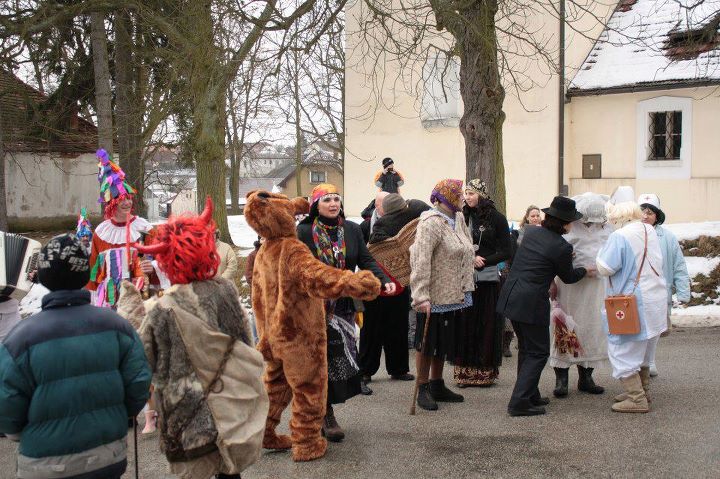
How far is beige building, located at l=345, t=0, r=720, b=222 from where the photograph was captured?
766 inches

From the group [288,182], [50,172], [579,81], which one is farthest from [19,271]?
[288,182]

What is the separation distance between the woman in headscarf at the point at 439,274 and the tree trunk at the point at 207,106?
615 centimetres

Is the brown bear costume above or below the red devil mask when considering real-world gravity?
below

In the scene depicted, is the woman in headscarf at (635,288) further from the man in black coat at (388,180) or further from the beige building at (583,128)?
the beige building at (583,128)

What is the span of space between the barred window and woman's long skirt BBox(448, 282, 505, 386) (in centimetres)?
1435

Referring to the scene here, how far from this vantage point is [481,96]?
10.9 meters

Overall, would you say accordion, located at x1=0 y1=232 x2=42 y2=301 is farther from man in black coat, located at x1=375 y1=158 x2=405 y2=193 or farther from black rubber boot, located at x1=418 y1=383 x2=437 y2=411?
man in black coat, located at x1=375 y1=158 x2=405 y2=193

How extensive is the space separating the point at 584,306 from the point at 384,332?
1.94 m

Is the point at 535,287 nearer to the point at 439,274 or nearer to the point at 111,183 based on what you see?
the point at 439,274

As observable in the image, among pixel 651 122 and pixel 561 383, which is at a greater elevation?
pixel 651 122

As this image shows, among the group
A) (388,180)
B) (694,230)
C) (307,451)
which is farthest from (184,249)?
(694,230)

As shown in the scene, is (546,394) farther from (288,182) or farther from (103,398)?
(288,182)

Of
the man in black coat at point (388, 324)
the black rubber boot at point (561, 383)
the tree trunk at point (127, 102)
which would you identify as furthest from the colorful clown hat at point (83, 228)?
the tree trunk at point (127, 102)

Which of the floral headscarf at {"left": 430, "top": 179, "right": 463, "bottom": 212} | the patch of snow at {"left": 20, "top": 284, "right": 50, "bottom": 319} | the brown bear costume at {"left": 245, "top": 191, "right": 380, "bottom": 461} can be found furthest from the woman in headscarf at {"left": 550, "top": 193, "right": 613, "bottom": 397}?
the patch of snow at {"left": 20, "top": 284, "right": 50, "bottom": 319}
